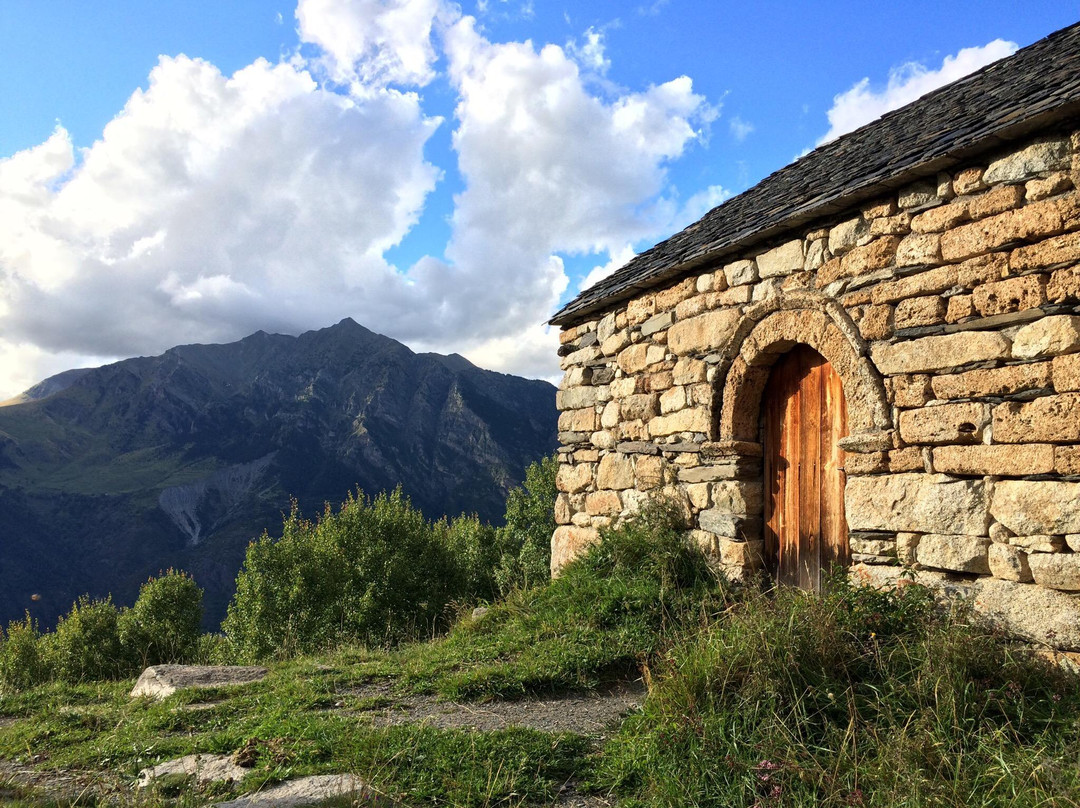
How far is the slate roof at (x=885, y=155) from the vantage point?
13.1ft

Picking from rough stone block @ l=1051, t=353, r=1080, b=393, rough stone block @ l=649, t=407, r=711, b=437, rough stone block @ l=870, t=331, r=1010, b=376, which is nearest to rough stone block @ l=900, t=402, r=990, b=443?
rough stone block @ l=870, t=331, r=1010, b=376

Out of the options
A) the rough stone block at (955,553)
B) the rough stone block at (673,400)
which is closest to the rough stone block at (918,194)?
the rough stone block at (955,553)

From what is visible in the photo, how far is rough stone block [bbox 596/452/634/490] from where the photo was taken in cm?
681

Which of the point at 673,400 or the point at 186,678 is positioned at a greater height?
the point at 673,400

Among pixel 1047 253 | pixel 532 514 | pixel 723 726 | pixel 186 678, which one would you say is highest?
pixel 1047 253

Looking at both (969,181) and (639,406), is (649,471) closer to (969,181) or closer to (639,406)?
(639,406)

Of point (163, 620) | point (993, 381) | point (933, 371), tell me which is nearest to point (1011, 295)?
point (993, 381)

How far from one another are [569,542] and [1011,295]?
4.87 m

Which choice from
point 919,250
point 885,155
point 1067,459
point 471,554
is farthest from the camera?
point 471,554

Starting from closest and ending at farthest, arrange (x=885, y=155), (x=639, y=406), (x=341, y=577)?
(x=885, y=155) → (x=639, y=406) → (x=341, y=577)

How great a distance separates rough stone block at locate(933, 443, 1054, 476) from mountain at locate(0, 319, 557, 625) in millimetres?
85312

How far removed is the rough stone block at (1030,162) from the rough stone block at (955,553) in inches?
84.1

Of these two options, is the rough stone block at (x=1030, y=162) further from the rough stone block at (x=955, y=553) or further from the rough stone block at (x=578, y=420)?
the rough stone block at (x=578, y=420)

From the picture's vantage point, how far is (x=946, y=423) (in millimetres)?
4141
